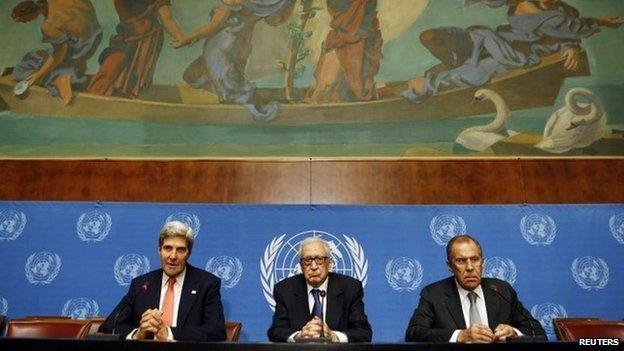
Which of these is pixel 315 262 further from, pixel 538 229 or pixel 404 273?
pixel 538 229

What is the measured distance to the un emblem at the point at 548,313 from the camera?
4.06 m

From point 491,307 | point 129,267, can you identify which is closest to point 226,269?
point 129,267

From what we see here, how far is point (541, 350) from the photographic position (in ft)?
5.38

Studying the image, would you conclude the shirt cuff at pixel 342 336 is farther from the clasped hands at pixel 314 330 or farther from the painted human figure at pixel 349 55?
the painted human figure at pixel 349 55

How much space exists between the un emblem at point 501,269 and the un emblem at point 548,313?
0.29m

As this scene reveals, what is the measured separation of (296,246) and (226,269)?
63cm

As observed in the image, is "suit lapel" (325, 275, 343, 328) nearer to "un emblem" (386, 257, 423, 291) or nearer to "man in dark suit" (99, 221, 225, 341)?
"man in dark suit" (99, 221, 225, 341)

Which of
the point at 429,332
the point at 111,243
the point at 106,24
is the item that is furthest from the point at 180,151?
the point at 429,332

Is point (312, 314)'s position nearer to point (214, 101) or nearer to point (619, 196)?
point (214, 101)

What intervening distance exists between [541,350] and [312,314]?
4.92ft

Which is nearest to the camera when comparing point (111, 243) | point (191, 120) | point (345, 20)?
point (111, 243)

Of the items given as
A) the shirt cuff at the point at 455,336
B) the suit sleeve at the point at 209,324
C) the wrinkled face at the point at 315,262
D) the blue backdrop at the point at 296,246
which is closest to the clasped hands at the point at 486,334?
the shirt cuff at the point at 455,336

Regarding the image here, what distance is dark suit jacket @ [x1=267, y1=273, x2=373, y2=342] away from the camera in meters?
2.91

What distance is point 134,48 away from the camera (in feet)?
17.7
